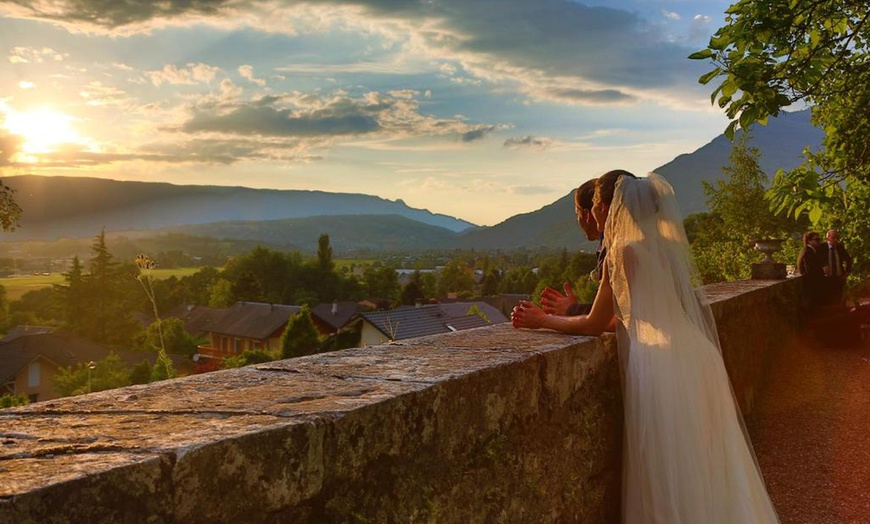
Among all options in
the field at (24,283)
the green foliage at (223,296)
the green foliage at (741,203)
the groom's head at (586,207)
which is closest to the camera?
the groom's head at (586,207)

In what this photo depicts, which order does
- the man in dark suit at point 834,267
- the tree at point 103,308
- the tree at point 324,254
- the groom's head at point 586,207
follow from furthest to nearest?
the tree at point 324,254 → the tree at point 103,308 → the man in dark suit at point 834,267 → the groom's head at point 586,207

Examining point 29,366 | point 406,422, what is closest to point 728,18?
point 406,422

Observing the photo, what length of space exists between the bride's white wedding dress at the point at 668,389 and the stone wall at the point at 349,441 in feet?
0.52

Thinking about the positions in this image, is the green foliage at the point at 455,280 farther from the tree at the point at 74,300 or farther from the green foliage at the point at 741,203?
the green foliage at the point at 741,203

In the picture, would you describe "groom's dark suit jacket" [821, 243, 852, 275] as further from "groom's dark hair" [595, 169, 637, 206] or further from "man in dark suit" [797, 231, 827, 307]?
"groom's dark hair" [595, 169, 637, 206]

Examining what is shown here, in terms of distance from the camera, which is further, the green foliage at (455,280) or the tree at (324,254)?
the green foliage at (455,280)

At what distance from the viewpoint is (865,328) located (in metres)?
9.62

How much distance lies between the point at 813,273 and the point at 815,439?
569cm

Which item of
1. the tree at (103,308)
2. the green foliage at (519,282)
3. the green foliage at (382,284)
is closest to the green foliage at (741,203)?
the tree at (103,308)

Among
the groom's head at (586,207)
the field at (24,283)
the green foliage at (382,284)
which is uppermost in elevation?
the groom's head at (586,207)

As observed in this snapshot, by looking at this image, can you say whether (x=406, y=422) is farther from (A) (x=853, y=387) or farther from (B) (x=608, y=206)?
(A) (x=853, y=387)

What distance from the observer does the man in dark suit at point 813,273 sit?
10031mm

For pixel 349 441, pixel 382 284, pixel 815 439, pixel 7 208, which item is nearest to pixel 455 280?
pixel 382 284

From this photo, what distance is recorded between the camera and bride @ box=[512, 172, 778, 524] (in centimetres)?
262
